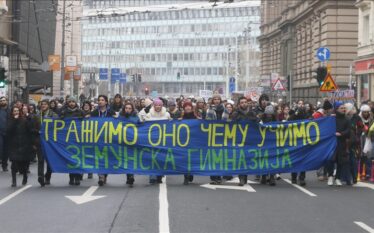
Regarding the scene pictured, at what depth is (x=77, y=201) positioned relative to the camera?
43.0 feet

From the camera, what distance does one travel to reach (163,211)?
11.8 m

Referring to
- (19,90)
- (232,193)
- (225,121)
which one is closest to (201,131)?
(225,121)

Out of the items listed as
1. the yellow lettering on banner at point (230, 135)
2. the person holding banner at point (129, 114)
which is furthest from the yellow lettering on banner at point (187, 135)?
the person holding banner at point (129, 114)

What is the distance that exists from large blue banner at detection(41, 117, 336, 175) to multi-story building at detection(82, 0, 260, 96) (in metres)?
100

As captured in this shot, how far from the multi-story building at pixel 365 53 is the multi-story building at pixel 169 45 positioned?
71.8 metres

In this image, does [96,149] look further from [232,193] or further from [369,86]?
[369,86]

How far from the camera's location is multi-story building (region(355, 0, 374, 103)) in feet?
136

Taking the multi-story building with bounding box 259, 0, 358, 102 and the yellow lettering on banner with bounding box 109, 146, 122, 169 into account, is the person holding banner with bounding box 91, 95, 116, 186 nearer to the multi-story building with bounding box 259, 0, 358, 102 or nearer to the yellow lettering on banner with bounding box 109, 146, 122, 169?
the yellow lettering on banner with bounding box 109, 146, 122, 169

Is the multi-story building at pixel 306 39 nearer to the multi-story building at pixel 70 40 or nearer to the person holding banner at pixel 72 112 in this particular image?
the multi-story building at pixel 70 40

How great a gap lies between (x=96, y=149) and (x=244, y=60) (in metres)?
80.1

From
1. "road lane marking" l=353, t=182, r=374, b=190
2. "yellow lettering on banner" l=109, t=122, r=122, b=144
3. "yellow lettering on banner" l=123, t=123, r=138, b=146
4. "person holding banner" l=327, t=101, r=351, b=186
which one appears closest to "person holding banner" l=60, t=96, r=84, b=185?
"yellow lettering on banner" l=109, t=122, r=122, b=144

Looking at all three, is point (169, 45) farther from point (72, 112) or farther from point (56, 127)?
point (56, 127)

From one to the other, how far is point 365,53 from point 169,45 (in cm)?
8405

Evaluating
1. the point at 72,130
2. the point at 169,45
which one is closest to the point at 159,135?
the point at 72,130
